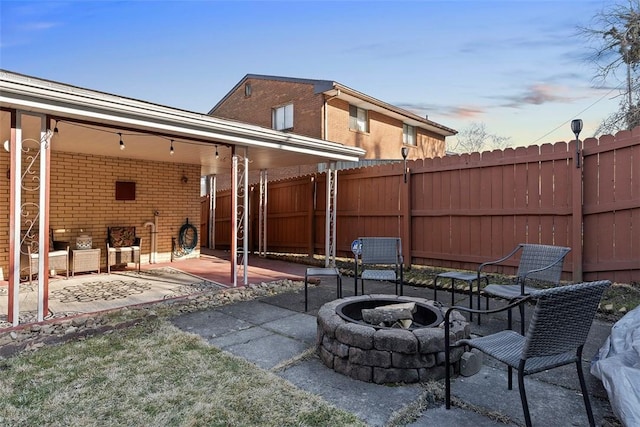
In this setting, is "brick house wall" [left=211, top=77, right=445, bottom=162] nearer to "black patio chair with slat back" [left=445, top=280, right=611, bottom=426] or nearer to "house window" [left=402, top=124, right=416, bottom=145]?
"house window" [left=402, top=124, right=416, bottom=145]

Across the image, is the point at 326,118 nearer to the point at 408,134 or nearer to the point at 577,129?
the point at 408,134

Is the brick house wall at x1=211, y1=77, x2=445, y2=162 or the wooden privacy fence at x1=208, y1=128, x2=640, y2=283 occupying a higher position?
the brick house wall at x1=211, y1=77, x2=445, y2=162

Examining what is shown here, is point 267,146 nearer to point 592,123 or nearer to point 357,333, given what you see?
point 357,333

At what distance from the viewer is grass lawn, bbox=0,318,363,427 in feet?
7.70

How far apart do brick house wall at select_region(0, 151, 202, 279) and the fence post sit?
7935 millimetres

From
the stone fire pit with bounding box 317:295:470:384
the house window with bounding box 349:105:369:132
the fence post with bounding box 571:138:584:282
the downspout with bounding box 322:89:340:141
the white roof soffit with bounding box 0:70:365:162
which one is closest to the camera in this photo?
the stone fire pit with bounding box 317:295:470:384

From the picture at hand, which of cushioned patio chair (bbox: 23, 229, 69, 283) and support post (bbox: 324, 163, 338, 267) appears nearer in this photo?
cushioned patio chair (bbox: 23, 229, 69, 283)

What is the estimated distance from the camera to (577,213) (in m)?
5.48

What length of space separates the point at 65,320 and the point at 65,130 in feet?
9.02

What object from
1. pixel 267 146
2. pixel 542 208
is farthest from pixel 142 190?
pixel 542 208

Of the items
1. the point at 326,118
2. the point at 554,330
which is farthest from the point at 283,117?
the point at 554,330

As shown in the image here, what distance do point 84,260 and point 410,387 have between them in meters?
6.25

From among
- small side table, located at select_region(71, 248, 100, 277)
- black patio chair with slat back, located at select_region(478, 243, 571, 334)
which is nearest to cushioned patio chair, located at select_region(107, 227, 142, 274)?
small side table, located at select_region(71, 248, 100, 277)

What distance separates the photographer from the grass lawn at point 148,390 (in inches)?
92.4
